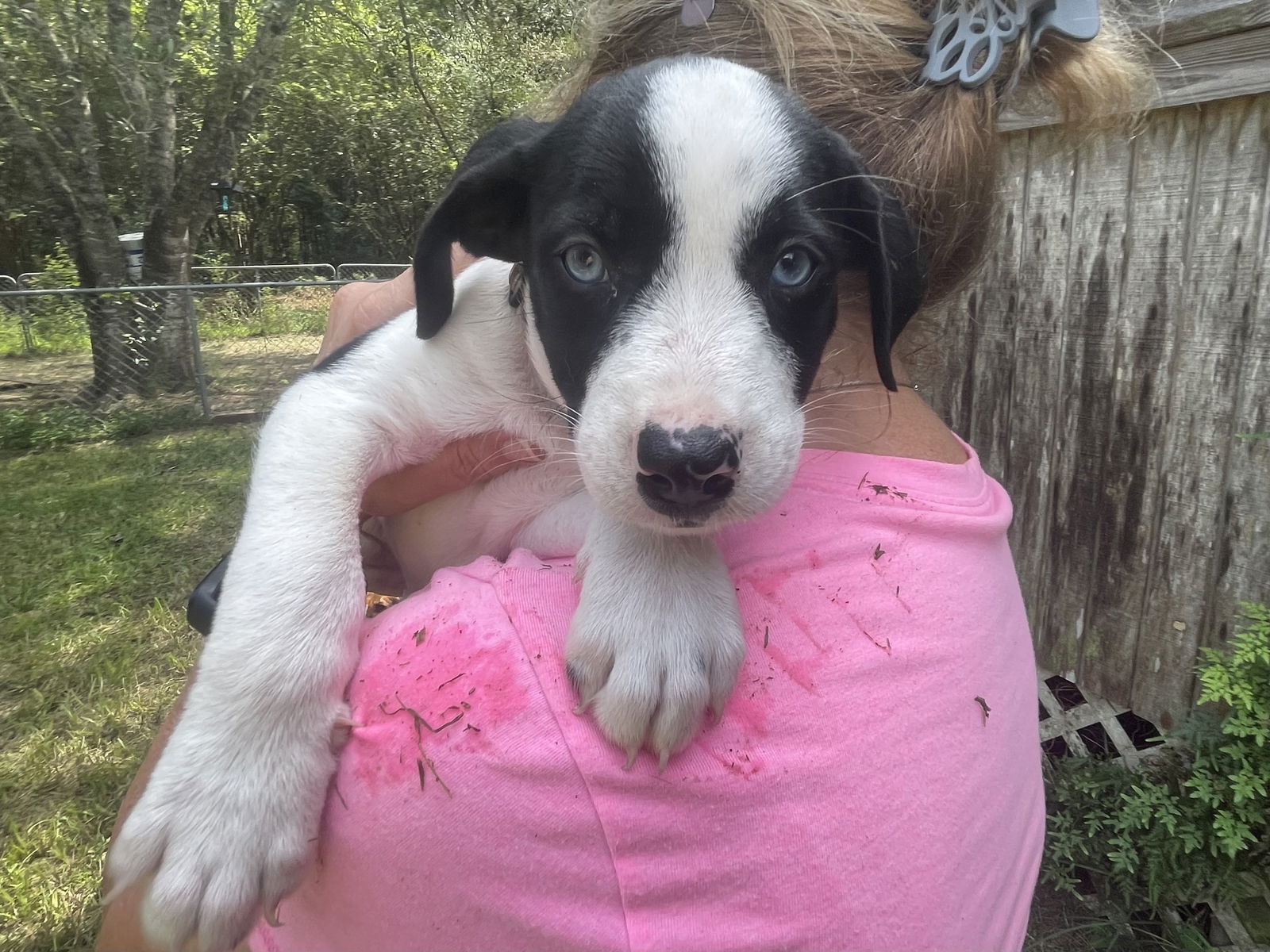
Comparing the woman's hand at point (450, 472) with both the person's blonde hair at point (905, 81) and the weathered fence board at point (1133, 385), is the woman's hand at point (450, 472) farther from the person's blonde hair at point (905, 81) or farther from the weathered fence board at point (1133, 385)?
the weathered fence board at point (1133, 385)

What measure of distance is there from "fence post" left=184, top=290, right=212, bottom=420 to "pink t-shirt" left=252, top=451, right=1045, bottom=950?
295 inches

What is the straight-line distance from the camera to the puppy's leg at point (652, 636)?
98 centimetres

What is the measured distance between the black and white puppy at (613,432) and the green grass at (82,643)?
17.6 inches

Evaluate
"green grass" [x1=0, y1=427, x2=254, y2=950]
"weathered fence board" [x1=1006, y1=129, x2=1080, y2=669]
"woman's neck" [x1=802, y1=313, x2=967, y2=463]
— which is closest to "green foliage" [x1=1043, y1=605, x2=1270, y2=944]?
"weathered fence board" [x1=1006, y1=129, x2=1080, y2=669]

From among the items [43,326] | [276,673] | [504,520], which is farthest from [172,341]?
[276,673]

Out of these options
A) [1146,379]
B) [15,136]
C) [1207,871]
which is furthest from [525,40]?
[1207,871]

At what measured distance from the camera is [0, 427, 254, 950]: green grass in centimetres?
253

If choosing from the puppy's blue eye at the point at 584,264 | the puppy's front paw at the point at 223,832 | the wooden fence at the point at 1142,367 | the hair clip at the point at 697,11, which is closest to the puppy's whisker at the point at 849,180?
the puppy's blue eye at the point at 584,264

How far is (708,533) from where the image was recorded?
1.19m

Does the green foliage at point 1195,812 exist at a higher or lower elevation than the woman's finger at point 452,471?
lower

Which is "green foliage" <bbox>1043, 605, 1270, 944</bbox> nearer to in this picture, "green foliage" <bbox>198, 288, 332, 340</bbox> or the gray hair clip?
the gray hair clip

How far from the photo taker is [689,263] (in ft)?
4.03

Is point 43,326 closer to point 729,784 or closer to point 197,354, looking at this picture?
point 197,354

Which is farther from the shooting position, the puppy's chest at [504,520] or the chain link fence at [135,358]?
the chain link fence at [135,358]
